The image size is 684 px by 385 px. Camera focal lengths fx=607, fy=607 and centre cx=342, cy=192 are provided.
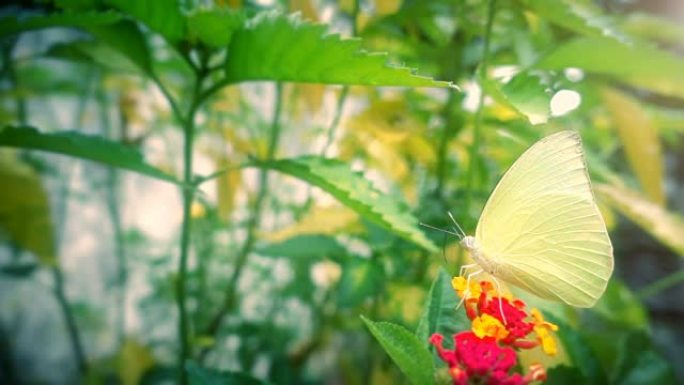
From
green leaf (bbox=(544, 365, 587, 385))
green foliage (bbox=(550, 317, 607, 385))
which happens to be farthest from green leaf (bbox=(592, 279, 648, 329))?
green leaf (bbox=(544, 365, 587, 385))

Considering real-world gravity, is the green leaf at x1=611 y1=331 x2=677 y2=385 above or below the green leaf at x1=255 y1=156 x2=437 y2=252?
below

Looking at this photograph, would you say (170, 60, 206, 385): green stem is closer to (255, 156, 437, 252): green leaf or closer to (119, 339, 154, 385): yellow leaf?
(255, 156, 437, 252): green leaf

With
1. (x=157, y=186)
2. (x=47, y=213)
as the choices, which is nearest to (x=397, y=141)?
(x=47, y=213)

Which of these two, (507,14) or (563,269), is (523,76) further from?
(507,14)

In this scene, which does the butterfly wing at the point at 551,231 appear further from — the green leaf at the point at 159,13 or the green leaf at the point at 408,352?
the green leaf at the point at 159,13

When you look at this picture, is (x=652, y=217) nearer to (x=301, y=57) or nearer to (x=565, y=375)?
(x=565, y=375)

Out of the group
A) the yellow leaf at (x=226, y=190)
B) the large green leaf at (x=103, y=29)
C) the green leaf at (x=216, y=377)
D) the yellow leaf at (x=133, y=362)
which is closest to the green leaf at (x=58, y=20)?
the large green leaf at (x=103, y=29)
